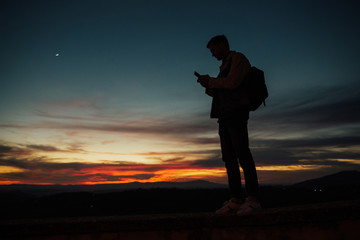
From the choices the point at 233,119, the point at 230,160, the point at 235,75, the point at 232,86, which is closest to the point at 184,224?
the point at 230,160

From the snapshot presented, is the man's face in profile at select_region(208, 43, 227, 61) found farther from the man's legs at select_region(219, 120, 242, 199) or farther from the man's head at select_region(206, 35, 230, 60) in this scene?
the man's legs at select_region(219, 120, 242, 199)

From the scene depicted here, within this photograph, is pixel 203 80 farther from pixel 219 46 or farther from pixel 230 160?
pixel 230 160

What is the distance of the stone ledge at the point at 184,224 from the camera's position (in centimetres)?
191

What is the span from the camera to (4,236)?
2.26m

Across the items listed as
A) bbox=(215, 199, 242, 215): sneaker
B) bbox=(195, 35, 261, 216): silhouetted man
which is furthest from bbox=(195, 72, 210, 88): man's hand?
bbox=(215, 199, 242, 215): sneaker

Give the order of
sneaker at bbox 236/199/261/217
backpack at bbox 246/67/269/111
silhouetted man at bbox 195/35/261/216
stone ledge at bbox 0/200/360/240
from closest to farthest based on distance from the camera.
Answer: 1. stone ledge at bbox 0/200/360/240
2. sneaker at bbox 236/199/261/217
3. silhouetted man at bbox 195/35/261/216
4. backpack at bbox 246/67/269/111

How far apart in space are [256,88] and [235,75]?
12.3 inches

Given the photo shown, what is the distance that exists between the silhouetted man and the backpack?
3.2 inches

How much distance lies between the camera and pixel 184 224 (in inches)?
86.0

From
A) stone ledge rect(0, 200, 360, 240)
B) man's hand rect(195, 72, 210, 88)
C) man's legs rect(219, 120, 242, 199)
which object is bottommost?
stone ledge rect(0, 200, 360, 240)

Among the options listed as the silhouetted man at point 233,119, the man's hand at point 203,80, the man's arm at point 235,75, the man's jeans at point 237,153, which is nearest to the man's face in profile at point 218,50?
the silhouetted man at point 233,119

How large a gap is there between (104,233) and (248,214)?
4.70ft

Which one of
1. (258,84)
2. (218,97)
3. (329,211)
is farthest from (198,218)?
(258,84)

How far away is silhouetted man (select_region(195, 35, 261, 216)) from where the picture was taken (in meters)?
2.41
